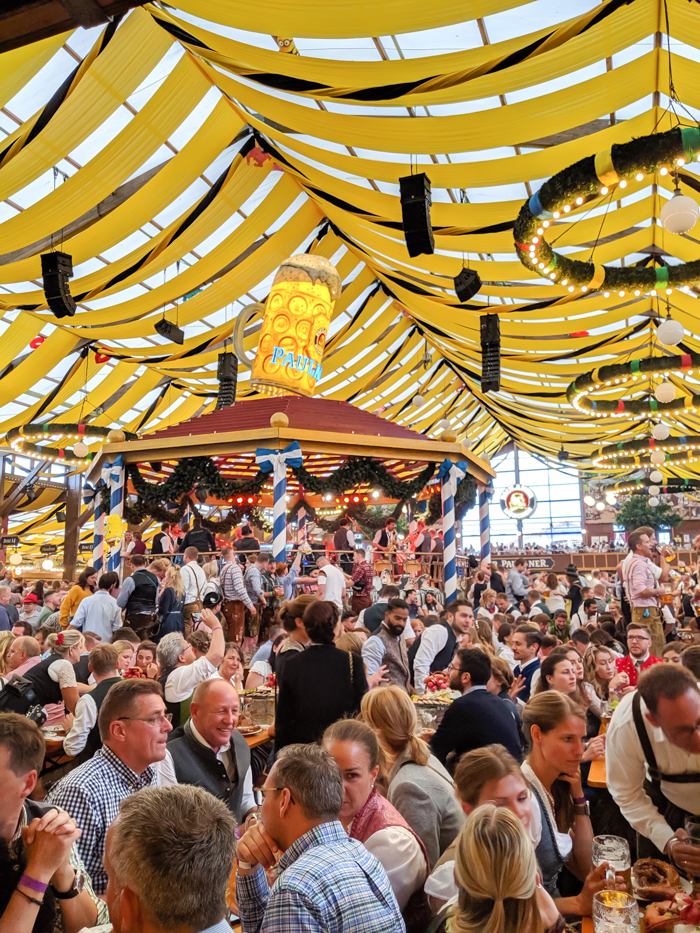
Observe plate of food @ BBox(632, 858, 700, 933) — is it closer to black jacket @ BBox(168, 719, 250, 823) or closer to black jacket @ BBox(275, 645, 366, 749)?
black jacket @ BBox(168, 719, 250, 823)

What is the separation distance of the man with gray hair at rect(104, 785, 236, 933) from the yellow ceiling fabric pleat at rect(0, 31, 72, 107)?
6008mm

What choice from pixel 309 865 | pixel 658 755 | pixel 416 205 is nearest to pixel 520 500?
pixel 416 205

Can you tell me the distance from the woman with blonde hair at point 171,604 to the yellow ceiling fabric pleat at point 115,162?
12.1ft

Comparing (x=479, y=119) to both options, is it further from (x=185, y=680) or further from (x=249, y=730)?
(x=249, y=730)

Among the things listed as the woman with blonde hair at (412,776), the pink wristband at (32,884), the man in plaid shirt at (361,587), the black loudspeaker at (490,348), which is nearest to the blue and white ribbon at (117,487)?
the man in plaid shirt at (361,587)

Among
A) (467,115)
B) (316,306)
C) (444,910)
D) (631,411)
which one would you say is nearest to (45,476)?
(316,306)

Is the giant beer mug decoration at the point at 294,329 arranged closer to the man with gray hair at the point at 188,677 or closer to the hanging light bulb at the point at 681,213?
the man with gray hair at the point at 188,677

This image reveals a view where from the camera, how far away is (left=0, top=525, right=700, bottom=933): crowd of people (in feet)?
4.33

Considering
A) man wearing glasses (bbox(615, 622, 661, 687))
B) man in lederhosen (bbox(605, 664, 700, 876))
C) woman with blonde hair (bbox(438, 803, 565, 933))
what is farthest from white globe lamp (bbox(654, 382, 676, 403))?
woman with blonde hair (bbox(438, 803, 565, 933))

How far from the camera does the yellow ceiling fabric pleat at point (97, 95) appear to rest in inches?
242

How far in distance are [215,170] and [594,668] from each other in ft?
24.2

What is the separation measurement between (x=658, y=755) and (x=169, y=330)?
9.36 m

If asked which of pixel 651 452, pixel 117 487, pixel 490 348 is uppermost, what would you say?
pixel 490 348

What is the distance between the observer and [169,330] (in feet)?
34.0
